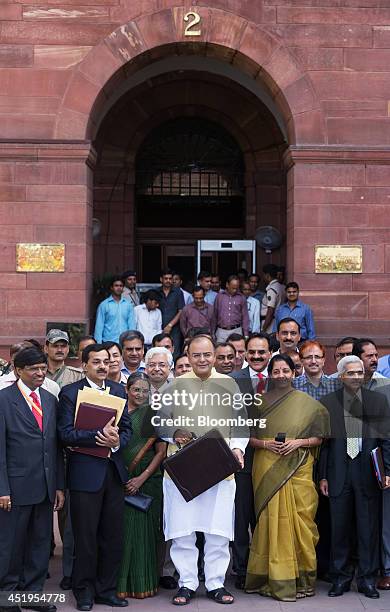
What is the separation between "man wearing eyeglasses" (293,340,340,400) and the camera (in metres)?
7.35

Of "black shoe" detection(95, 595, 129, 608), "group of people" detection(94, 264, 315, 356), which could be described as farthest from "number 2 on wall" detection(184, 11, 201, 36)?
"black shoe" detection(95, 595, 129, 608)

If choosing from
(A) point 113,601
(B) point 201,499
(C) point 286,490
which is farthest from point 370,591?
(A) point 113,601

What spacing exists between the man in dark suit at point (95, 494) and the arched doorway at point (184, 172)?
33.8ft

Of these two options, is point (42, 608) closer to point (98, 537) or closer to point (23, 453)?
point (98, 537)

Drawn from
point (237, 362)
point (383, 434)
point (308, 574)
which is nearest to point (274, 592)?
point (308, 574)

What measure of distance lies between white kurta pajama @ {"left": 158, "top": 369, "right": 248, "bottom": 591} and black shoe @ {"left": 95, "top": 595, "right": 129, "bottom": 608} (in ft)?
1.46

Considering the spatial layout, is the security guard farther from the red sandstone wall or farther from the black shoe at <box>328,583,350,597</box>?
the red sandstone wall

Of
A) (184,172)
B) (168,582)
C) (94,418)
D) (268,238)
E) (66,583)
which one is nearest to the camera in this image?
(94,418)

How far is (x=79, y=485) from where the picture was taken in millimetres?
6508

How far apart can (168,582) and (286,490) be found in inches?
47.6

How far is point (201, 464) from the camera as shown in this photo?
6.58 metres

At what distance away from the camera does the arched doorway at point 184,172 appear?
1709cm

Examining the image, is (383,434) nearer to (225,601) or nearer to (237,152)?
(225,601)

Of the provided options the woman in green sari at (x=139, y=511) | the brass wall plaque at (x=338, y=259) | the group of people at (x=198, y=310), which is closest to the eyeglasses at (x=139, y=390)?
the woman in green sari at (x=139, y=511)
